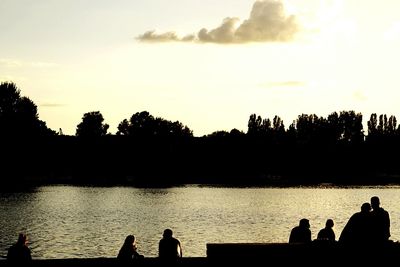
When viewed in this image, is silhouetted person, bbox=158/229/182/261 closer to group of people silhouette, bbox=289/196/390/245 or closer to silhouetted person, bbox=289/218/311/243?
silhouetted person, bbox=289/218/311/243

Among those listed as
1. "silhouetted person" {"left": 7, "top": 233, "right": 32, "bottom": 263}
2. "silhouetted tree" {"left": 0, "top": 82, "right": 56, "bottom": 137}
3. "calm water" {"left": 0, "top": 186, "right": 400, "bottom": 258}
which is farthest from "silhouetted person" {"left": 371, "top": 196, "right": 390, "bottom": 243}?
"silhouetted tree" {"left": 0, "top": 82, "right": 56, "bottom": 137}

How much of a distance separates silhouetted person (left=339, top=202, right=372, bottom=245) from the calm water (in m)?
20.9

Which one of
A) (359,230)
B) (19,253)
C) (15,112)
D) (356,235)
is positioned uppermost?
(15,112)

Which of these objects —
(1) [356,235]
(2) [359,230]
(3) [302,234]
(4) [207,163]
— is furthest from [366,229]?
(4) [207,163]

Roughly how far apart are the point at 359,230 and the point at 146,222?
4498cm

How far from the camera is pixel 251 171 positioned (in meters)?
198

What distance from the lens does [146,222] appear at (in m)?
64.5

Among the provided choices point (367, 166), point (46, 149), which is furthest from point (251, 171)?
point (46, 149)

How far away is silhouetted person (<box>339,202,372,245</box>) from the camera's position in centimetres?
2059

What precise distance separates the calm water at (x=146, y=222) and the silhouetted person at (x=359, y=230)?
2089 cm

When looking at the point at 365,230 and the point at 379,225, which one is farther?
the point at 379,225

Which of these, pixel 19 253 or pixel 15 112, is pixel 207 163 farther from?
pixel 19 253

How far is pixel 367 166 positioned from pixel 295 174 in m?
18.6

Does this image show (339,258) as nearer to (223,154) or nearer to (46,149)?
(46,149)
